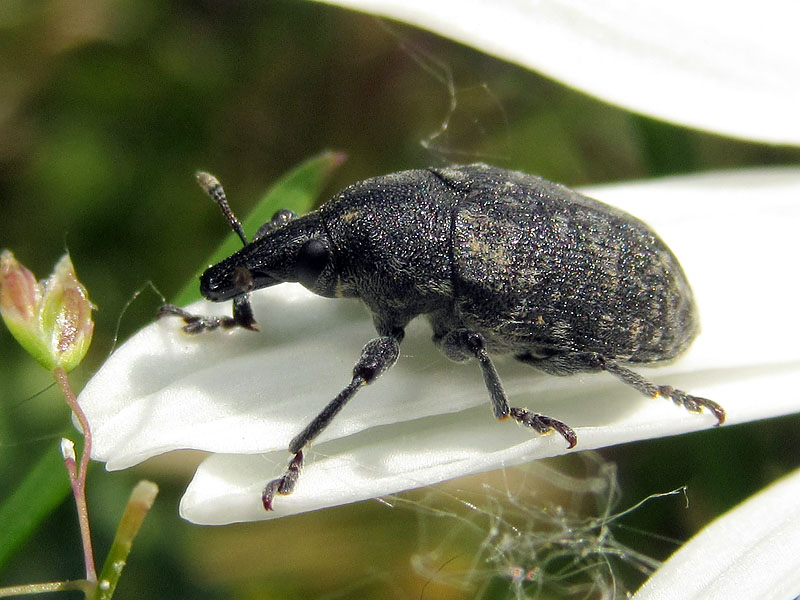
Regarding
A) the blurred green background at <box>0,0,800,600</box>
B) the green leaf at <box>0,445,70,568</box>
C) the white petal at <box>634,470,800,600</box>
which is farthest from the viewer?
the blurred green background at <box>0,0,800,600</box>

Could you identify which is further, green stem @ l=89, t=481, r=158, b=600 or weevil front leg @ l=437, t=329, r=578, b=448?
weevil front leg @ l=437, t=329, r=578, b=448

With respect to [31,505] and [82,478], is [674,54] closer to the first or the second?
[82,478]

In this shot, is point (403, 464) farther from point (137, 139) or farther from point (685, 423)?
point (137, 139)

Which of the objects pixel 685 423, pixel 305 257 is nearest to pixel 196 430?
pixel 305 257

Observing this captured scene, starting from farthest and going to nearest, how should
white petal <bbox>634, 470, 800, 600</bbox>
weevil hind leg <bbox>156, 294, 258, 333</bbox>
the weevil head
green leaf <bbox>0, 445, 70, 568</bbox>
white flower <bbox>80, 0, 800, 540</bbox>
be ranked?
the weevil head < weevil hind leg <bbox>156, 294, 258, 333</bbox> < green leaf <bbox>0, 445, 70, 568</bbox> < white flower <bbox>80, 0, 800, 540</bbox> < white petal <bbox>634, 470, 800, 600</bbox>

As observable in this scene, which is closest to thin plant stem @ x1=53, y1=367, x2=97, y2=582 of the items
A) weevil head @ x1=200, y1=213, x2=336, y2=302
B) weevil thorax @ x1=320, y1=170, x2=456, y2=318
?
weevil head @ x1=200, y1=213, x2=336, y2=302

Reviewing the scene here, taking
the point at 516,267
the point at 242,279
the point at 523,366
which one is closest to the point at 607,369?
the point at 523,366

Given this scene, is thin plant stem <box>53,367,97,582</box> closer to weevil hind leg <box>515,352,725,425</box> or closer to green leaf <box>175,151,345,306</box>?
green leaf <box>175,151,345,306</box>
